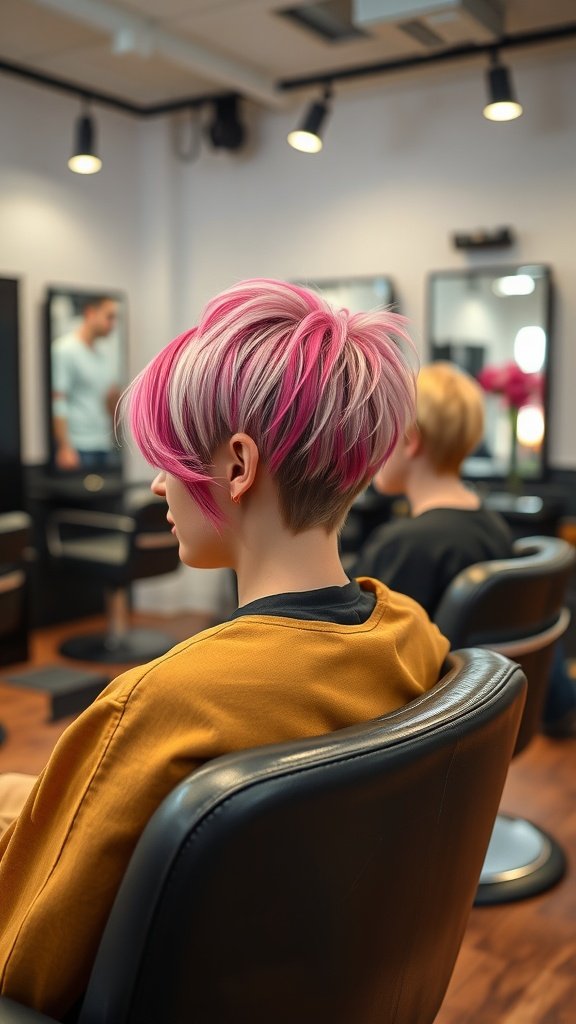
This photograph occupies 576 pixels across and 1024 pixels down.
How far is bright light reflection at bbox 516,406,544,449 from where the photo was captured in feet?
14.5

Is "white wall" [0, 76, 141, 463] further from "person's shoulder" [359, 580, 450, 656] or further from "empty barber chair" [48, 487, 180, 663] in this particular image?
"person's shoulder" [359, 580, 450, 656]

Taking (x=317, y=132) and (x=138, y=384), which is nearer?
(x=138, y=384)

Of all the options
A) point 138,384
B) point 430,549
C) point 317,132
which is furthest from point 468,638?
point 317,132

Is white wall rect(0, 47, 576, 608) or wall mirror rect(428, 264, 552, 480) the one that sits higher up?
white wall rect(0, 47, 576, 608)

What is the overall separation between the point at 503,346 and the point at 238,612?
3774 mm

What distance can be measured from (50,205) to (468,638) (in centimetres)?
375

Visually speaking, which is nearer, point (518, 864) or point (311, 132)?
point (518, 864)

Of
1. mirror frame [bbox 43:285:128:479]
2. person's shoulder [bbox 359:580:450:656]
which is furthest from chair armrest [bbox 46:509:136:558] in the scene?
person's shoulder [bbox 359:580:450:656]

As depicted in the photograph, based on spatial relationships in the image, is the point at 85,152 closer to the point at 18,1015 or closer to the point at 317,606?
the point at 317,606

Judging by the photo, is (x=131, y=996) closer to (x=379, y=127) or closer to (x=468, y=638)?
(x=468, y=638)

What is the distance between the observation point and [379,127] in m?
4.76

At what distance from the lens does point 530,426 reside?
176 inches

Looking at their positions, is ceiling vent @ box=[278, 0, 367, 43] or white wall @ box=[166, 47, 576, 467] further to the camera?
white wall @ box=[166, 47, 576, 467]

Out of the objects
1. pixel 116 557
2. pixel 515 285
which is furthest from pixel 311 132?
pixel 116 557
